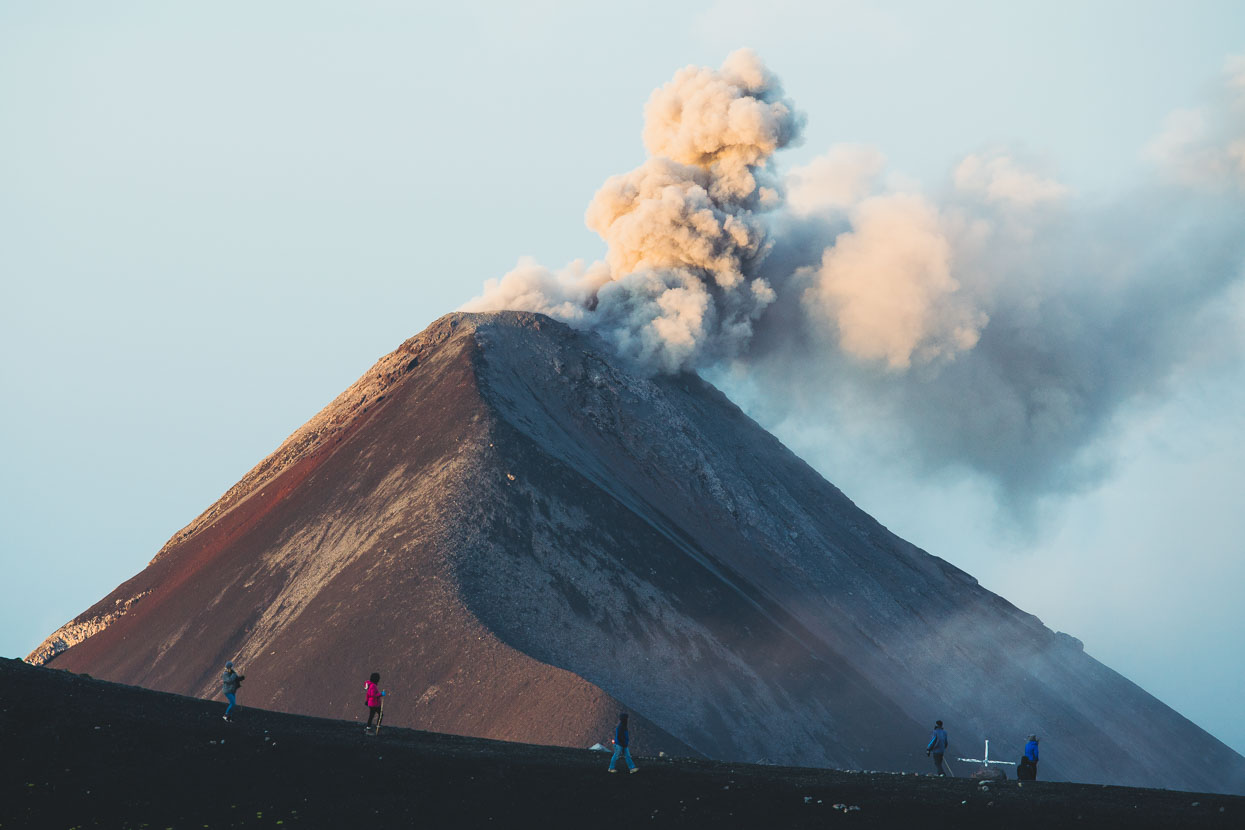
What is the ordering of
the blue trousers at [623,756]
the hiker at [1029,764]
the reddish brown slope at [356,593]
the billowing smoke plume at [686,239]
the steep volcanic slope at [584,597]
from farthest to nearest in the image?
1. the billowing smoke plume at [686,239]
2. the steep volcanic slope at [584,597]
3. the reddish brown slope at [356,593]
4. the hiker at [1029,764]
5. the blue trousers at [623,756]

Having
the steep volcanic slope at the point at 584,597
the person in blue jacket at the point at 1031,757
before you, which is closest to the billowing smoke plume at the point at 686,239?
the steep volcanic slope at the point at 584,597

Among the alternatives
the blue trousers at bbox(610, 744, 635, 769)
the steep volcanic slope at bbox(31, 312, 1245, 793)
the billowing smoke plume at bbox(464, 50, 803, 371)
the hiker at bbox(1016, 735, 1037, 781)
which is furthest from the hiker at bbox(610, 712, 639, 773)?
the billowing smoke plume at bbox(464, 50, 803, 371)

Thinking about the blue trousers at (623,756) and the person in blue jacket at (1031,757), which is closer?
the blue trousers at (623,756)

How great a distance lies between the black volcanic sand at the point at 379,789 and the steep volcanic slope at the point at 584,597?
16.1 meters

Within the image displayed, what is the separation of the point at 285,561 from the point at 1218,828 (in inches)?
1908

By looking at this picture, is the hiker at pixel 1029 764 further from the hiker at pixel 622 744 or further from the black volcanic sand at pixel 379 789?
the hiker at pixel 622 744

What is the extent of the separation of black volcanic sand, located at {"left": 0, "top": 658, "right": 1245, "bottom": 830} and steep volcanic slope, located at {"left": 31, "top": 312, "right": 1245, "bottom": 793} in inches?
633

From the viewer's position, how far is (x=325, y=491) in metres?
67.5

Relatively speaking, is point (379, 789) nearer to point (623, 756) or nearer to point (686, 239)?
point (623, 756)

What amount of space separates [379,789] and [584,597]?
30291mm

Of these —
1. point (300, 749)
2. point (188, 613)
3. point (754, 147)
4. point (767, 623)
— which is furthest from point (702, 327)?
point (300, 749)

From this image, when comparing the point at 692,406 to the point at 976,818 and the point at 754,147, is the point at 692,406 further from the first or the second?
the point at 976,818

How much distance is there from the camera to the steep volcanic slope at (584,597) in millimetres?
49781

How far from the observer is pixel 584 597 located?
54844 millimetres
